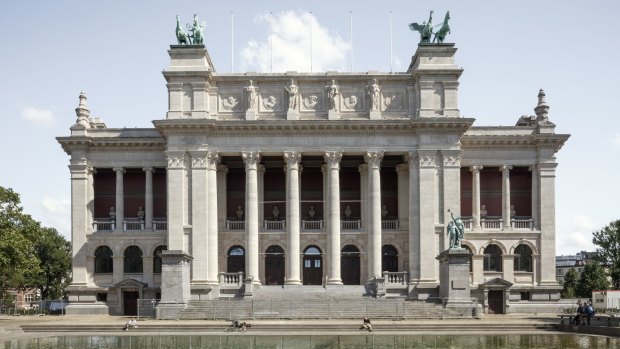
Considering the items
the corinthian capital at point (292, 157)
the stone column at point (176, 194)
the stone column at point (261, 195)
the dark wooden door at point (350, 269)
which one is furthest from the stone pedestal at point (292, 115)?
the dark wooden door at point (350, 269)

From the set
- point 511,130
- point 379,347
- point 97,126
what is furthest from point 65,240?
point 379,347

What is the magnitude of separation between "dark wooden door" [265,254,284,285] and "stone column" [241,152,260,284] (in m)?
2.95

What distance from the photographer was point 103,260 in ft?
247

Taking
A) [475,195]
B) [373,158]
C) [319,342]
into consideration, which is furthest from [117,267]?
[319,342]

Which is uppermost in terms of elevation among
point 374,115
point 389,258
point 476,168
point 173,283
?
point 374,115

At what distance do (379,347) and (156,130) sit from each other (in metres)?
40.7

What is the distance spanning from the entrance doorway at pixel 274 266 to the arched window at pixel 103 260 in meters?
14.6

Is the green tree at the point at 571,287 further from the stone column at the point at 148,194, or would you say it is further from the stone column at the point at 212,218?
the stone column at the point at 148,194

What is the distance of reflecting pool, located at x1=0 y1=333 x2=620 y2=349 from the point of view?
1656 inches

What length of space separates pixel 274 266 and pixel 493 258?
20473mm

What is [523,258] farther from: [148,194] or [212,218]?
[148,194]

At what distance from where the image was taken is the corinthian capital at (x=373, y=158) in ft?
236

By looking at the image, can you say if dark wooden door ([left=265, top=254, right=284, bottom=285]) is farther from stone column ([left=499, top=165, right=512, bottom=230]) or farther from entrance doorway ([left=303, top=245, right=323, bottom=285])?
stone column ([left=499, top=165, right=512, bottom=230])

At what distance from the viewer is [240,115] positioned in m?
73.2
